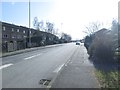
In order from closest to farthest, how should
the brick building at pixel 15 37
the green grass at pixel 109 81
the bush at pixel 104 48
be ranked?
the green grass at pixel 109 81, the bush at pixel 104 48, the brick building at pixel 15 37

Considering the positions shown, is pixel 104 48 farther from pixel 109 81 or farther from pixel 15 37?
pixel 15 37

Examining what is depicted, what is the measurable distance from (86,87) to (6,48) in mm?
37779

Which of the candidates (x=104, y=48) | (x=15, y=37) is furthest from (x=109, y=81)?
(x=15, y=37)

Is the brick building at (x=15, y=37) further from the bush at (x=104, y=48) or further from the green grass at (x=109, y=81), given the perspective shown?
the green grass at (x=109, y=81)

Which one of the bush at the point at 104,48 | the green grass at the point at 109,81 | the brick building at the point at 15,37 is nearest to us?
the green grass at the point at 109,81

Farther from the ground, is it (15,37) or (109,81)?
(15,37)

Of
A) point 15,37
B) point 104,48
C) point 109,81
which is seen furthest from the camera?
point 15,37

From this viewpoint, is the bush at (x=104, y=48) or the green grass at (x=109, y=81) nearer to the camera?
the green grass at (x=109, y=81)

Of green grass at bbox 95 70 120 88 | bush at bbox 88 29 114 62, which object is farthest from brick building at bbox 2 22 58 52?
green grass at bbox 95 70 120 88

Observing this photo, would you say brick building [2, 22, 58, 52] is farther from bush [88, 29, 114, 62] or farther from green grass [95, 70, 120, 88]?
green grass [95, 70, 120, 88]

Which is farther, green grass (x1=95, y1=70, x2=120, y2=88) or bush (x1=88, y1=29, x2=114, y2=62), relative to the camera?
bush (x1=88, y1=29, x2=114, y2=62)

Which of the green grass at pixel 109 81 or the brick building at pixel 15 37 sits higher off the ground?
the brick building at pixel 15 37

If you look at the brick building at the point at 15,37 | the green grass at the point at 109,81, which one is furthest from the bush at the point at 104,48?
the brick building at the point at 15,37

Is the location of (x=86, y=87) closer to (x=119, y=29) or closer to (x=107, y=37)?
(x=107, y=37)
